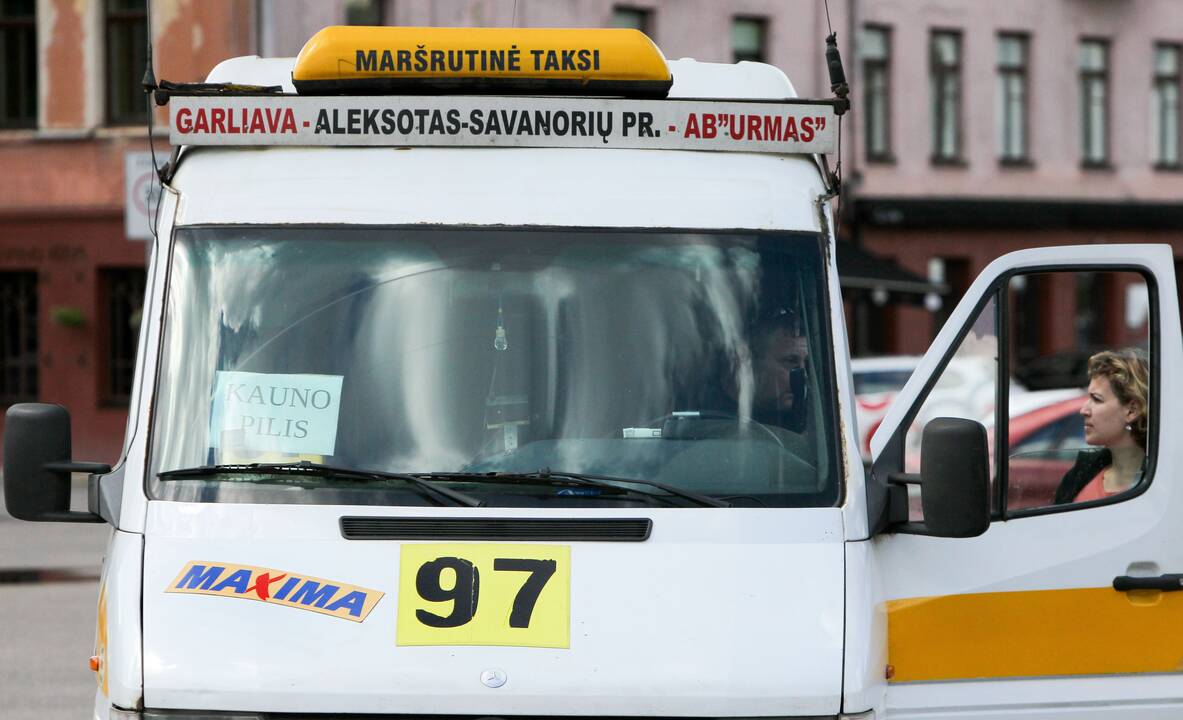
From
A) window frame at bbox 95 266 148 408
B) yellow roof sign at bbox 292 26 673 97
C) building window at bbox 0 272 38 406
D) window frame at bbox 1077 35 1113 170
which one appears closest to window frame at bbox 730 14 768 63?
window frame at bbox 1077 35 1113 170

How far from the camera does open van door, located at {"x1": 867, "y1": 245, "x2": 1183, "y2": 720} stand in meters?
4.95

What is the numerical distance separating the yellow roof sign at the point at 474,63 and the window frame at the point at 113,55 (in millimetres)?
23760

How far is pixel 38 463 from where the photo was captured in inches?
186

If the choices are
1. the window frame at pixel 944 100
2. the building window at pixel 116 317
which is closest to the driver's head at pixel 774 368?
the building window at pixel 116 317

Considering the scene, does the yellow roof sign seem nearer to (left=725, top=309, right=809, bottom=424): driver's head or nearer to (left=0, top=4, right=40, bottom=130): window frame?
(left=725, top=309, right=809, bottom=424): driver's head

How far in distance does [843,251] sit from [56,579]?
19440 millimetres

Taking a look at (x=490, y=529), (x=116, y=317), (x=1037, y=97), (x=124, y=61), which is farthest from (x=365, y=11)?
(x=490, y=529)

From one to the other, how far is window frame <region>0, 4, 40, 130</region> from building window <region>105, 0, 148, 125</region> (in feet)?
3.34

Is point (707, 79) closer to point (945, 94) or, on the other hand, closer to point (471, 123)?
point (471, 123)

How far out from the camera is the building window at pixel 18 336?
28641 millimetres

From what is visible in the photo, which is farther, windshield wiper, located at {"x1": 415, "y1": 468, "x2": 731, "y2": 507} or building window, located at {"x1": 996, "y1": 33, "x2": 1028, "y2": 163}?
building window, located at {"x1": 996, "y1": 33, "x2": 1028, "y2": 163}

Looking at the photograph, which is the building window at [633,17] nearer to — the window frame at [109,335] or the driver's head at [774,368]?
the window frame at [109,335]

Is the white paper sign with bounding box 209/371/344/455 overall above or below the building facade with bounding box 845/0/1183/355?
below

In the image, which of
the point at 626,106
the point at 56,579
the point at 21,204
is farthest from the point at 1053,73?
the point at 626,106
